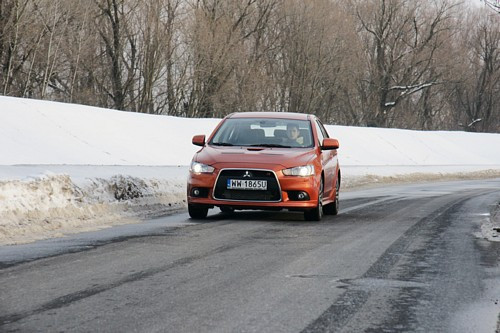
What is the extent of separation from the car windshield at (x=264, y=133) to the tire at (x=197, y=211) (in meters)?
1.18

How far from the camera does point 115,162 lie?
877 inches

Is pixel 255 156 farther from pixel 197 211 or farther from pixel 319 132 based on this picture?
pixel 319 132

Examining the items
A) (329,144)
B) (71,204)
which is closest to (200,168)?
(71,204)

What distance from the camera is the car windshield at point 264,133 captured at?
1336 cm

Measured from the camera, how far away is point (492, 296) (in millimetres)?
6426

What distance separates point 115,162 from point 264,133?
31.2 feet

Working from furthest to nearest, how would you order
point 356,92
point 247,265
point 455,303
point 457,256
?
point 356,92 < point 457,256 < point 247,265 < point 455,303

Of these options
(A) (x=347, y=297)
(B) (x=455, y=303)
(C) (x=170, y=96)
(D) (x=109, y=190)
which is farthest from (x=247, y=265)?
(C) (x=170, y=96)

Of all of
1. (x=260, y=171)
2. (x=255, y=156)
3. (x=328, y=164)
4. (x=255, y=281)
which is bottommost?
(x=255, y=281)

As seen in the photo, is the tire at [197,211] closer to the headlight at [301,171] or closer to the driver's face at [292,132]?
the headlight at [301,171]

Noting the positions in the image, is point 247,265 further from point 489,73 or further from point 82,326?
point 489,73

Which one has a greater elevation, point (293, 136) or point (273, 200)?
point (293, 136)

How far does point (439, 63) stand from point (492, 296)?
70.2m

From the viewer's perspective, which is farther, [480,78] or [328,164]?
[480,78]
